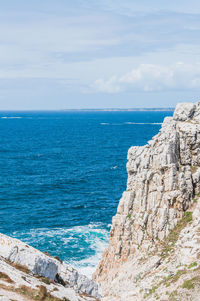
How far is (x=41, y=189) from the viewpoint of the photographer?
93.8 m

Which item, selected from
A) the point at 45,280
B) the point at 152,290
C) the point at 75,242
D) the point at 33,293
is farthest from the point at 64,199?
the point at 33,293

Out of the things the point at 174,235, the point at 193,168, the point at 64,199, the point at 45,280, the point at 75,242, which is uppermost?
the point at 193,168

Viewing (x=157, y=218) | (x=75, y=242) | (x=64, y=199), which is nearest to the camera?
(x=157, y=218)

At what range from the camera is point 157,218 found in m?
45.2

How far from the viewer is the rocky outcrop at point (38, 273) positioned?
28.2 metres

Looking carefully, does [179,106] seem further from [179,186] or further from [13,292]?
[13,292]

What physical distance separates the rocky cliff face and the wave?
7.56 metres

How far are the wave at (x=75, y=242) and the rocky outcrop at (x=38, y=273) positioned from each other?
1929cm

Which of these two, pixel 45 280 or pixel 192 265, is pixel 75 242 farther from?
pixel 45 280

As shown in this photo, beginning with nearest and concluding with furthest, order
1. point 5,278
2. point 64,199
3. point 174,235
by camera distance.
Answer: point 5,278 < point 174,235 < point 64,199

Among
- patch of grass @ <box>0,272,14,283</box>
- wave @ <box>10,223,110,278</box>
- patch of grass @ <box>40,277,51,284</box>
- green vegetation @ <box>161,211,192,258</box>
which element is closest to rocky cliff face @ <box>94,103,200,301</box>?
green vegetation @ <box>161,211,192,258</box>

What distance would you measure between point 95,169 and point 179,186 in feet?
238

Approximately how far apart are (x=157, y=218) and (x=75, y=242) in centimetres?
2196

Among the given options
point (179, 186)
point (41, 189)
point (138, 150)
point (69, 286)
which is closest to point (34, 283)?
point (69, 286)
